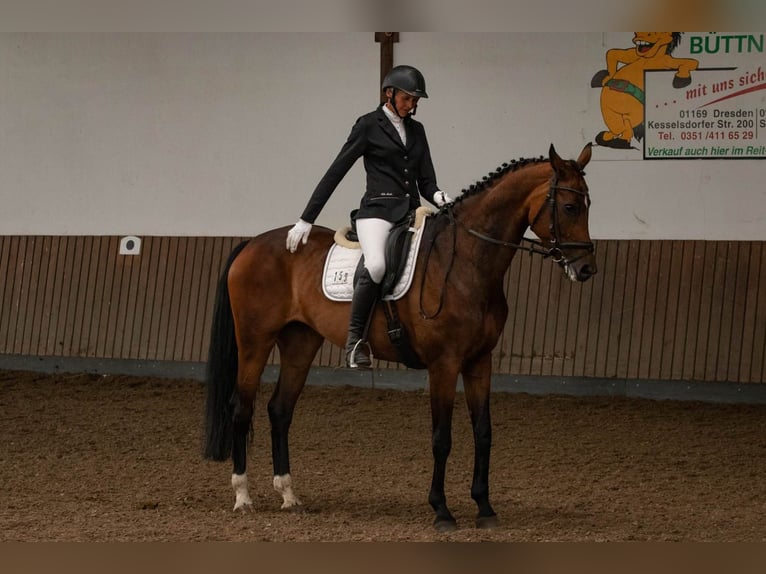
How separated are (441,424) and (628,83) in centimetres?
527

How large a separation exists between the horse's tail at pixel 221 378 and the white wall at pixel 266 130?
161 inches

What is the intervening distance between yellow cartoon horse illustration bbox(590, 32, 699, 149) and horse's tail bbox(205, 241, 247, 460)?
183 inches

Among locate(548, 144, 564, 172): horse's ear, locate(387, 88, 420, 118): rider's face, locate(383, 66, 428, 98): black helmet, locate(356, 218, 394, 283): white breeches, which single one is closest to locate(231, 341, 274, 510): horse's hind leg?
locate(356, 218, 394, 283): white breeches

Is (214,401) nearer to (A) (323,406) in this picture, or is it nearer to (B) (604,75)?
(A) (323,406)

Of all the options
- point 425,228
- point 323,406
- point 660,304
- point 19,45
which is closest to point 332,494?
point 425,228

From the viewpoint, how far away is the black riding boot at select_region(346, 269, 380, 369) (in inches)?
195

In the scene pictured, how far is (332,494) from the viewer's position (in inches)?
230

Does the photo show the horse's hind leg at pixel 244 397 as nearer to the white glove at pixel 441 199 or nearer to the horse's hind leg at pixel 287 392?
the horse's hind leg at pixel 287 392

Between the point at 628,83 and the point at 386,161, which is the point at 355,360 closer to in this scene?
the point at 386,161

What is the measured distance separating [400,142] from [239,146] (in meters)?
5.16

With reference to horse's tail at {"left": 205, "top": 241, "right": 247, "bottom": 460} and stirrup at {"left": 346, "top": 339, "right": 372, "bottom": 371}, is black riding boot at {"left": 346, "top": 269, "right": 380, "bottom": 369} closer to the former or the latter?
stirrup at {"left": 346, "top": 339, "right": 372, "bottom": 371}

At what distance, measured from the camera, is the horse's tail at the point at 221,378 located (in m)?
5.51

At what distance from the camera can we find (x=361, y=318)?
16.4 ft

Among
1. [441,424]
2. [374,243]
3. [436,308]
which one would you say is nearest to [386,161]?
[374,243]
